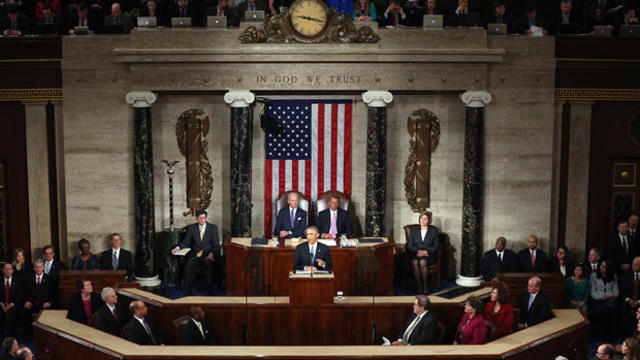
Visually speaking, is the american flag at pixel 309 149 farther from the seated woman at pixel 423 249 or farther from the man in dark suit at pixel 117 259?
the man in dark suit at pixel 117 259

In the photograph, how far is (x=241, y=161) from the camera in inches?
565

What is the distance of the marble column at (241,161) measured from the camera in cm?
1419

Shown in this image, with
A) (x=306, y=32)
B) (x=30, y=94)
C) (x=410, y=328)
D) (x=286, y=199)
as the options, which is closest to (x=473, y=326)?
(x=410, y=328)

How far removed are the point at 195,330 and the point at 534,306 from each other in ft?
15.5

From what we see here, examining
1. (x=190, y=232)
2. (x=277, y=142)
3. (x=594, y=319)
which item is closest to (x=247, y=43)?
(x=277, y=142)

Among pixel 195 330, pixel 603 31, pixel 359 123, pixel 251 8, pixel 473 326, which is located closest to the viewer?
pixel 473 326

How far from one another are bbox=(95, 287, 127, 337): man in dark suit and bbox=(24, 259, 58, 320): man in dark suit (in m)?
2.19

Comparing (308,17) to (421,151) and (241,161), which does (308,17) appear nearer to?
(241,161)

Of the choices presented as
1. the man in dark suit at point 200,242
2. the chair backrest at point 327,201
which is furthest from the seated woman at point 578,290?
the man in dark suit at point 200,242

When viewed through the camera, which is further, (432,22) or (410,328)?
(432,22)

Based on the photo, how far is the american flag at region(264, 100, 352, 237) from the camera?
48.5ft

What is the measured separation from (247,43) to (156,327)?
18.1 feet

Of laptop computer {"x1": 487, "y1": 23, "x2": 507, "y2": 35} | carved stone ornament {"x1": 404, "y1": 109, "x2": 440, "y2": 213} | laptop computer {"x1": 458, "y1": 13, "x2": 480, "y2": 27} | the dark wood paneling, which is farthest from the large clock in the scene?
the dark wood paneling

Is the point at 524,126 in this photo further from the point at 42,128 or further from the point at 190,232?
the point at 42,128
